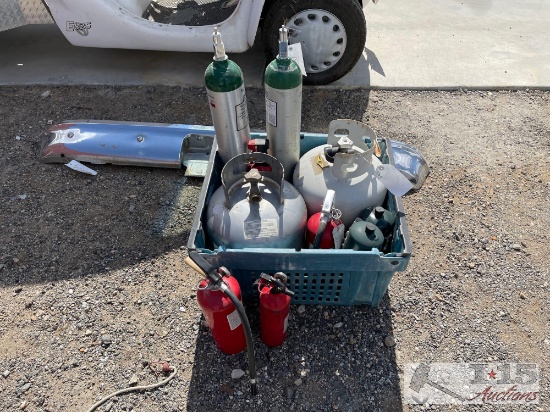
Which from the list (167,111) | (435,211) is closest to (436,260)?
(435,211)

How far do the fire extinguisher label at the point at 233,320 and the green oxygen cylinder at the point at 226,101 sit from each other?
3.08 ft

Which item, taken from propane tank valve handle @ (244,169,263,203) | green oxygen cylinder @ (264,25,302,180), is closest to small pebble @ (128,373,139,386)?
propane tank valve handle @ (244,169,263,203)

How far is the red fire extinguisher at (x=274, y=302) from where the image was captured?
6.47 ft

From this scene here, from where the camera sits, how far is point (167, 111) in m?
3.90

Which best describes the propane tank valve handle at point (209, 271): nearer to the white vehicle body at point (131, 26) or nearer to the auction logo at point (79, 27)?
the white vehicle body at point (131, 26)

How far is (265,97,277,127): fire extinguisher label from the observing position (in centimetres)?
228

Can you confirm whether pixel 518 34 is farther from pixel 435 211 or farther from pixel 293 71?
pixel 293 71

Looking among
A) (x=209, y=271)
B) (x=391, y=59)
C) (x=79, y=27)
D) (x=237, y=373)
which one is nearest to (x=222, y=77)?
(x=209, y=271)

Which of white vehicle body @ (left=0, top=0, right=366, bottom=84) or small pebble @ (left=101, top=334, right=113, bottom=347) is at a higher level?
white vehicle body @ (left=0, top=0, right=366, bottom=84)

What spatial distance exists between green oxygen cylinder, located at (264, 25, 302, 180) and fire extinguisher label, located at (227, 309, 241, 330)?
3.04 feet

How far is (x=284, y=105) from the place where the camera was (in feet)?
7.39

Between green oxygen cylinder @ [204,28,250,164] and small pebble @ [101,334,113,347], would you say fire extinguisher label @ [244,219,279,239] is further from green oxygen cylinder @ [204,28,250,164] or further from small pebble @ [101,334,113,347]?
small pebble @ [101,334,113,347]

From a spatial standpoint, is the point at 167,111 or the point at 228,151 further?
the point at 167,111

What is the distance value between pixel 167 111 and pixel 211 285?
7.78 feet
